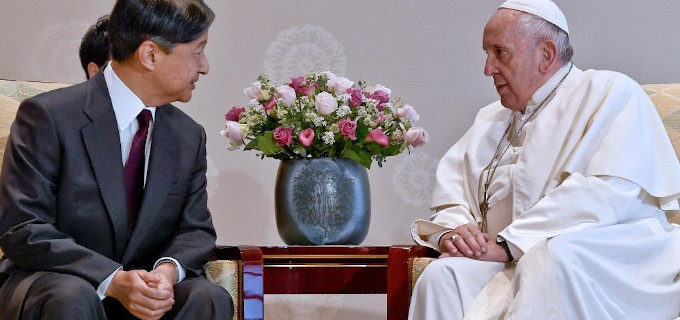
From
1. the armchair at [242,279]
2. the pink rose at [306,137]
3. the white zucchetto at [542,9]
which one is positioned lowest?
the armchair at [242,279]

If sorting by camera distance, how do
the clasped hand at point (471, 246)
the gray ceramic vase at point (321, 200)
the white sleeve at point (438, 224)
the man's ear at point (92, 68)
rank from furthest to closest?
the man's ear at point (92, 68), the gray ceramic vase at point (321, 200), the white sleeve at point (438, 224), the clasped hand at point (471, 246)

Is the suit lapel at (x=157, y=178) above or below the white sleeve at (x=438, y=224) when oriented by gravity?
above

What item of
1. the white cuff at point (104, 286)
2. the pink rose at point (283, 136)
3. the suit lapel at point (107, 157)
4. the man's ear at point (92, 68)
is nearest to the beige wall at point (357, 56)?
the man's ear at point (92, 68)

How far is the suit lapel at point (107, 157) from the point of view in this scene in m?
3.11

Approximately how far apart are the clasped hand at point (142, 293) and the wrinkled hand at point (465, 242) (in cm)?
98

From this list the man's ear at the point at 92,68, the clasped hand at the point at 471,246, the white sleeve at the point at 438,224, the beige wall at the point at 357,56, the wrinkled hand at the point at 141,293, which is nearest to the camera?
the wrinkled hand at the point at 141,293

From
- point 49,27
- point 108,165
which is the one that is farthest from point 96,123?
point 49,27

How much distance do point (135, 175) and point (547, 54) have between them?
151 cm

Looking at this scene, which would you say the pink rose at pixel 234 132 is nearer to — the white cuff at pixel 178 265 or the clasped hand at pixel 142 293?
the white cuff at pixel 178 265

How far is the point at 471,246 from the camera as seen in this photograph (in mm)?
3422

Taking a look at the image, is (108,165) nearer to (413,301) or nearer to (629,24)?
(413,301)

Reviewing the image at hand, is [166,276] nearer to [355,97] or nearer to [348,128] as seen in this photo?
[348,128]

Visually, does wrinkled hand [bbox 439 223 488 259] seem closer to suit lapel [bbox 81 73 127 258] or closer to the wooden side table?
the wooden side table

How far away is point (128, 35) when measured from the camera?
3.20 metres
